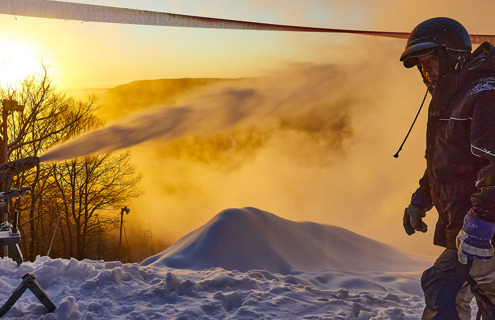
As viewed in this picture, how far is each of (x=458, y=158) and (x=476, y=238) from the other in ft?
1.90

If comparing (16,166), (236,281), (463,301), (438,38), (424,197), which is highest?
(438,38)

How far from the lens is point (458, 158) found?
11.0 feet

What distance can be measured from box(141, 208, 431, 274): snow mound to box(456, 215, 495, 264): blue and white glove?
539 cm

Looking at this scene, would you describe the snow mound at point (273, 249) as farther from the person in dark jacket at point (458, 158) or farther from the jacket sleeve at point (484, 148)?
the jacket sleeve at point (484, 148)

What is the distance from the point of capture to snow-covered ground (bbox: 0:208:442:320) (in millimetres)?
5492

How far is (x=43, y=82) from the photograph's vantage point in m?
20.5

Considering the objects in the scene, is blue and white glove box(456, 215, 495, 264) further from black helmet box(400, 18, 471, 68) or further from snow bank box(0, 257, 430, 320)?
snow bank box(0, 257, 430, 320)

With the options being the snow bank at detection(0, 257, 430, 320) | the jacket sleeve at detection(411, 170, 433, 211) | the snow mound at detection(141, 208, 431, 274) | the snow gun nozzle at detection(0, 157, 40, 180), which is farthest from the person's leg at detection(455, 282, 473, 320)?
the snow mound at detection(141, 208, 431, 274)

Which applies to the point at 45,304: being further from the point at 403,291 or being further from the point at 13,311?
the point at 403,291

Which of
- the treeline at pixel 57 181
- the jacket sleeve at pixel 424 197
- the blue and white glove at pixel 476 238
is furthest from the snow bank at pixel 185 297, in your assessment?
the treeline at pixel 57 181

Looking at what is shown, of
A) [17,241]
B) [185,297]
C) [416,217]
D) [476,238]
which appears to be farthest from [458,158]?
[17,241]

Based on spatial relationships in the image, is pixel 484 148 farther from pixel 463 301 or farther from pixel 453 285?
pixel 463 301

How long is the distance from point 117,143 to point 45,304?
2511 mm

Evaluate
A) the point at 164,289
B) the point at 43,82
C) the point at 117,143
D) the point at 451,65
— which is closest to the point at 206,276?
the point at 164,289
